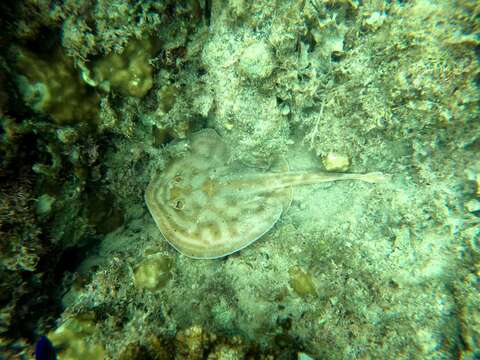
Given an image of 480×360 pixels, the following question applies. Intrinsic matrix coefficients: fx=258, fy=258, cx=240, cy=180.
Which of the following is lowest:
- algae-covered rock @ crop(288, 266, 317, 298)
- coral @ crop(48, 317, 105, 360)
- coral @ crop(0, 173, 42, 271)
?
algae-covered rock @ crop(288, 266, 317, 298)

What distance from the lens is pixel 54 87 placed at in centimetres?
303

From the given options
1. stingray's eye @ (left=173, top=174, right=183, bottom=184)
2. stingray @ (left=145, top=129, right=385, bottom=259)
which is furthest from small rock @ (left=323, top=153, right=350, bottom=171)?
stingray's eye @ (left=173, top=174, right=183, bottom=184)

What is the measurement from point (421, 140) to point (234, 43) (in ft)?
10.0

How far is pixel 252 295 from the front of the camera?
3.86 metres

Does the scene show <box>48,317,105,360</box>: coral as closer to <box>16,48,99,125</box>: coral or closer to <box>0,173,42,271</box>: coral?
<box>0,173,42,271</box>: coral

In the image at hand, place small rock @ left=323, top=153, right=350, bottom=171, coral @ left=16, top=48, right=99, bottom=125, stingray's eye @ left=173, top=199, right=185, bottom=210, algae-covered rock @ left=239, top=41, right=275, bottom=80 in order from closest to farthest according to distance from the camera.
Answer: coral @ left=16, top=48, right=99, bottom=125 → algae-covered rock @ left=239, top=41, right=275, bottom=80 → small rock @ left=323, top=153, right=350, bottom=171 → stingray's eye @ left=173, top=199, right=185, bottom=210

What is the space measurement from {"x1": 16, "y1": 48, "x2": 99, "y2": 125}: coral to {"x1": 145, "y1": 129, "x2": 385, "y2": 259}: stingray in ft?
5.61

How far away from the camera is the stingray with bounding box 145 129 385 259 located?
14.0 feet

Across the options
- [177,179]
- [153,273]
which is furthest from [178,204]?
[153,273]

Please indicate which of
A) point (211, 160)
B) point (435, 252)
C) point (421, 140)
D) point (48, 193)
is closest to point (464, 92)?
point (421, 140)

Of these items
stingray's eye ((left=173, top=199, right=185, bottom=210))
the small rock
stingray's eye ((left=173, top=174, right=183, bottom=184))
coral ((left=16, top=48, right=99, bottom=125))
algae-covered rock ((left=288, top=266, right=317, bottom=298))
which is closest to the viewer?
coral ((left=16, top=48, right=99, bottom=125))

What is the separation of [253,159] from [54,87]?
115 inches

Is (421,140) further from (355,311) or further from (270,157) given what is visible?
(355,311)

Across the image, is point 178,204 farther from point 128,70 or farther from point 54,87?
point 54,87
